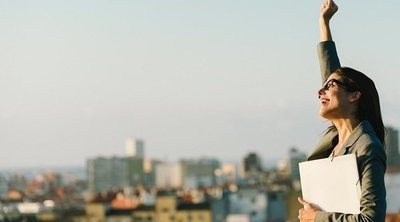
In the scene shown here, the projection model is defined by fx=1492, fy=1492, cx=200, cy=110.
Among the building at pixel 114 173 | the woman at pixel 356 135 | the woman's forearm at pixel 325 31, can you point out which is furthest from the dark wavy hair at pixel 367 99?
the building at pixel 114 173

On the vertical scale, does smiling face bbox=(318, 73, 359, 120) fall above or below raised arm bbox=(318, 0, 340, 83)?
below

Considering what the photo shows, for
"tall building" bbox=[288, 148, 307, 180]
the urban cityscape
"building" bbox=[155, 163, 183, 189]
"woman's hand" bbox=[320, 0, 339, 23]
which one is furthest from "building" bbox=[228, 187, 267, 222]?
"woman's hand" bbox=[320, 0, 339, 23]

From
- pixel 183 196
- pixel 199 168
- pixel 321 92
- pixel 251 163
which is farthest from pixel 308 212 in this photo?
pixel 199 168

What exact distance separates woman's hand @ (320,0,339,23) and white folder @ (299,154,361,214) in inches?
14.1

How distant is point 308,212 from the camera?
80.5 inches

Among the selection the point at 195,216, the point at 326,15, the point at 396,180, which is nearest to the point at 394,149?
the point at 195,216

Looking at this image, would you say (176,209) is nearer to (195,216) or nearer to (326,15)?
(195,216)

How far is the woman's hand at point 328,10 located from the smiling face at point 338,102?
274mm

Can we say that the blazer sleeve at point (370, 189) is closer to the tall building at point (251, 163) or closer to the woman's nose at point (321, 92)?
the woman's nose at point (321, 92)

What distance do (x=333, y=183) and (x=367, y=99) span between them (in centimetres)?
14

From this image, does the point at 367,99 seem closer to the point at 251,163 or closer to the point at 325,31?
the point at 325,31

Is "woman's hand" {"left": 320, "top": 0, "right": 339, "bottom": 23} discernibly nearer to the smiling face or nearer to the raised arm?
the raised arm

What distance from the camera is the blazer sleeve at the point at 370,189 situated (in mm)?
1929

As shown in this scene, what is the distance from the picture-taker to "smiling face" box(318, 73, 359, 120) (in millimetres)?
2072
